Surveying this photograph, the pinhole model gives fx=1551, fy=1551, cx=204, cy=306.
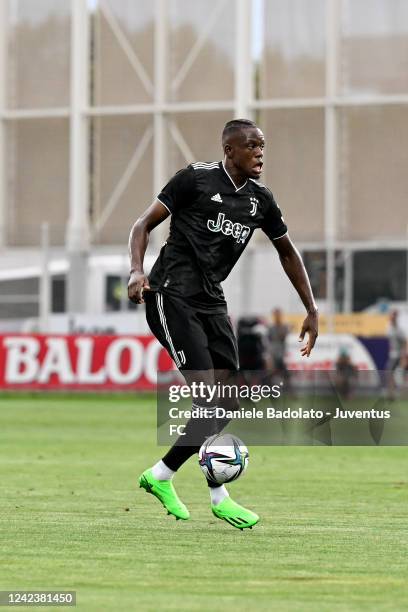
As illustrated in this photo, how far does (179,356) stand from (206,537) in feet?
3.72

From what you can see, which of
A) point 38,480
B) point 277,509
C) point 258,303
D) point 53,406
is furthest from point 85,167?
point 277,509

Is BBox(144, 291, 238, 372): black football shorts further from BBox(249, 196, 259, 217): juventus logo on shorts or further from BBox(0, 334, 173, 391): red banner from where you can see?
BBox(0, 334, 173, 391): red banner

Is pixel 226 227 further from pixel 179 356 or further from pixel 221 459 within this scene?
pixel 221 459

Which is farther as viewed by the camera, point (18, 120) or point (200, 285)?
point (18, 120)

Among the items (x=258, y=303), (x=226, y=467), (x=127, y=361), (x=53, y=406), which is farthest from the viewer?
(x=258, y=303)

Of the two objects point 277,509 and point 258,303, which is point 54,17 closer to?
point 258,303

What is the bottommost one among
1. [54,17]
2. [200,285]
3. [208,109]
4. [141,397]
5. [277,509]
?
[141,397]

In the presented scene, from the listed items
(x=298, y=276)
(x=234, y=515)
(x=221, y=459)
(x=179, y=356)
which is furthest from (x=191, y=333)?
(x=234, y=515)

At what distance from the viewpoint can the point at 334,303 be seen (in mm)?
33906

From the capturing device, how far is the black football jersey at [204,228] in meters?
9.22

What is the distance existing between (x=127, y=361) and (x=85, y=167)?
1247 centimetres

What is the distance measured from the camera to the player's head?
9172mm

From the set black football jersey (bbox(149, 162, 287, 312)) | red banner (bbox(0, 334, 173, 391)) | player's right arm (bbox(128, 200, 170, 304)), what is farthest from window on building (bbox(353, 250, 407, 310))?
player's right arm (bbox(128, 200, 170, 304))

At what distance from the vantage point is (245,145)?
9.19 m
